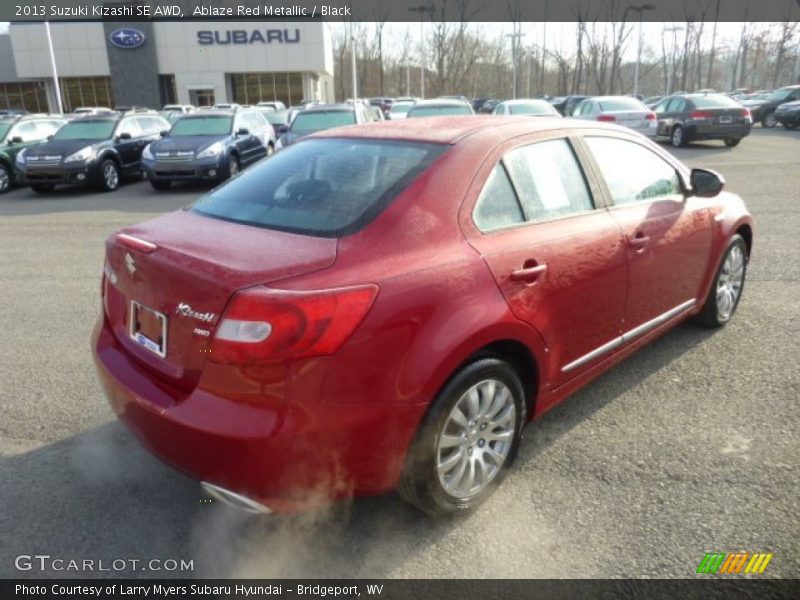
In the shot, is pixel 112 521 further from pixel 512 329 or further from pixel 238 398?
pixel 512 329

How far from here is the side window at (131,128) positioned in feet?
48.5

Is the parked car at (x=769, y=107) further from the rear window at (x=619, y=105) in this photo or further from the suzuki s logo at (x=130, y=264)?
the suzuki s logo at (x=130, y=264)

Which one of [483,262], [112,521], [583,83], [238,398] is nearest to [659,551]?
[483,262]

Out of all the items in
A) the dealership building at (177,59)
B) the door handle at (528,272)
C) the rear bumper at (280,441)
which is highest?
the dealership building at (177,59)

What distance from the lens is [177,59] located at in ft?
147

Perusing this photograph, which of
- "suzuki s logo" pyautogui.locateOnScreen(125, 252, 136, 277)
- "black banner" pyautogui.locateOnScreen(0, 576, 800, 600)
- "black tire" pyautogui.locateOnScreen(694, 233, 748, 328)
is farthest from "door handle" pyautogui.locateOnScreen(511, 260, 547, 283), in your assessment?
"black tire" pyautogui.locateOnScreen(694, 233, 748, 328)

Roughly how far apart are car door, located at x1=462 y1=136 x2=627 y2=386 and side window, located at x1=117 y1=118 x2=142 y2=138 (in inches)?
549

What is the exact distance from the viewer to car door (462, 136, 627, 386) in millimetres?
2693

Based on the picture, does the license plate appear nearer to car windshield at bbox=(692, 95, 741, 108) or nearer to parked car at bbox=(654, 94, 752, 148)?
parked car at bbox=(654, 94, 752, 148)

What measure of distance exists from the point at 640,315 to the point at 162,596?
281 cm

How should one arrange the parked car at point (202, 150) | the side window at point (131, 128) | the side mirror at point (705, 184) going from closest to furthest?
the side mirror at point (705, 184) < the parked car at point (202, 150) < the side window at point (131, 128)

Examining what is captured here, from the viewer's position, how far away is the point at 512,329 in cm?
262

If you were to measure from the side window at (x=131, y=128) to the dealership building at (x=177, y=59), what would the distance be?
31845 mm

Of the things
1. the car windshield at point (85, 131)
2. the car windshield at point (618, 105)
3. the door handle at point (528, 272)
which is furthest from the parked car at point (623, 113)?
the door handle at point (528, 272)
